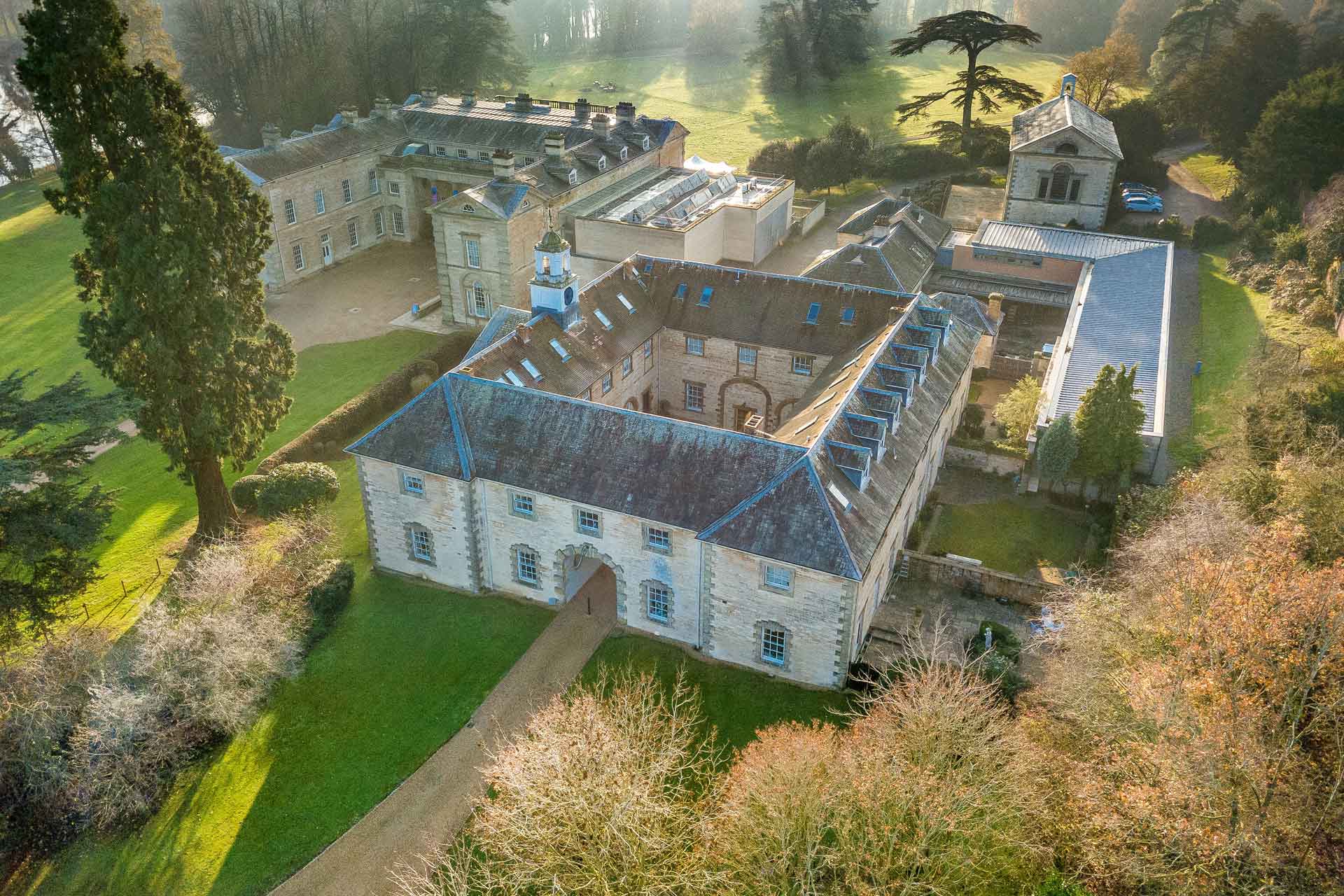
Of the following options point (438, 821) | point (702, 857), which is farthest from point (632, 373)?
point (702, 857)

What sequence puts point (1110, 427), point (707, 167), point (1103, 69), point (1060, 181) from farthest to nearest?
point (1103, 69) < point (707, 167) < point (1060, 181) < point (1110, 427)

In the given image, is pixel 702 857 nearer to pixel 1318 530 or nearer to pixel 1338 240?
pixel 1318 530

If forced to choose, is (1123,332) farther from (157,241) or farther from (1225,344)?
(157,241)

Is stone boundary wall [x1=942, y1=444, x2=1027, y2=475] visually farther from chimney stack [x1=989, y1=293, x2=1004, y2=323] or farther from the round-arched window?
the round-arched window

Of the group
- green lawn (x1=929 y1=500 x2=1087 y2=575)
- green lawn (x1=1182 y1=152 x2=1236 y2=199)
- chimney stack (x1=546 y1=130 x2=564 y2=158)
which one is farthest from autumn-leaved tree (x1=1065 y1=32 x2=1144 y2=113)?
green lawn (x1=929 y1=500 x2=1087 y2=575)

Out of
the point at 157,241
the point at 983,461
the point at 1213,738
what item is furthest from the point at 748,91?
the point at 1213,738
